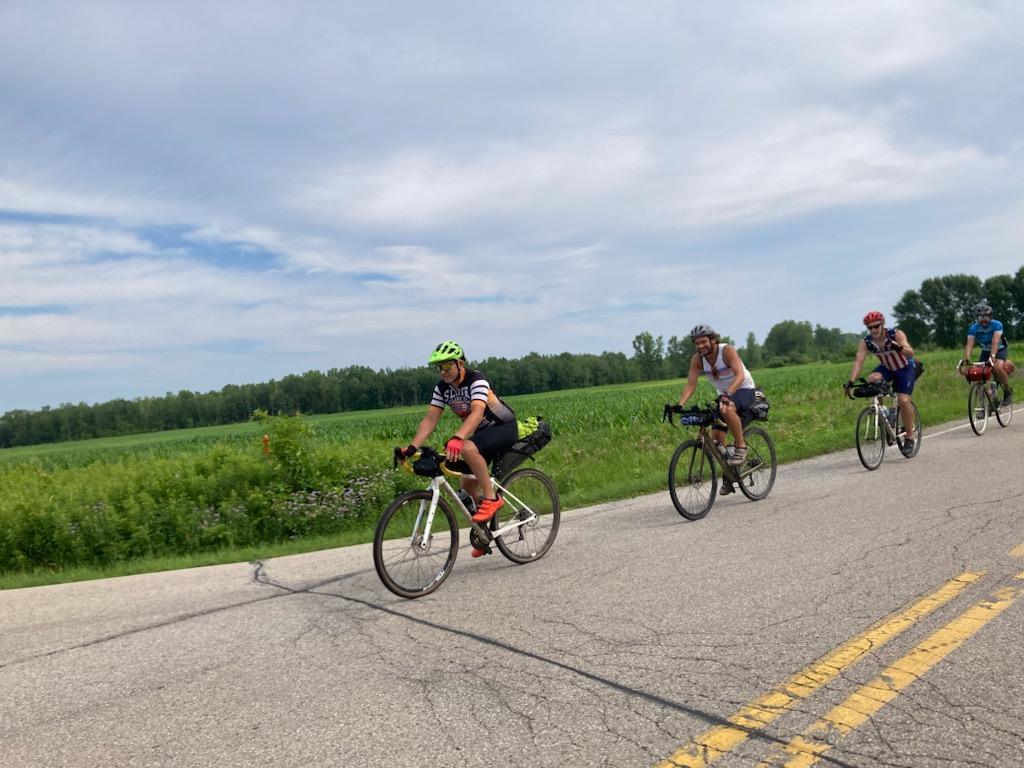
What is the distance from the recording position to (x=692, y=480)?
25.2 feet

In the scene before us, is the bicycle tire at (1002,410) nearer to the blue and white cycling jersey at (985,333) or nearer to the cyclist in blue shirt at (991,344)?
the cyclist in blue shirt at (991,344)

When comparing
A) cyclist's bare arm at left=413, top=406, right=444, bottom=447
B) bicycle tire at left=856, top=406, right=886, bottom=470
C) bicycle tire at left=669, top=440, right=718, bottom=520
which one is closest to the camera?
cyclist's bare arm at left=413, top=406, right=444, bottom=447

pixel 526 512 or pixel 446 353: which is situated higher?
pixel 446 353

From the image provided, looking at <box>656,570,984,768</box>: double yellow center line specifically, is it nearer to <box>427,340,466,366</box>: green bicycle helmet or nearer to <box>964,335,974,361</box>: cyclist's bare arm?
<box>427,340,466,366</box>: green bicycle helmet

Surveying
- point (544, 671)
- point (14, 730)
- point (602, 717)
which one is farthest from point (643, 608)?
point (14, 730)

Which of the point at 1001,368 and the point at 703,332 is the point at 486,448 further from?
the point at 1001,368

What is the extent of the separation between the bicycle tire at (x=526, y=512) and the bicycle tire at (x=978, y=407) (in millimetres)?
9852

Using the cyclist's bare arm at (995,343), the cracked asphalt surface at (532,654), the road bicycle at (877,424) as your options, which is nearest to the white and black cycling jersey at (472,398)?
the cracked asphalt surface at (532,654)

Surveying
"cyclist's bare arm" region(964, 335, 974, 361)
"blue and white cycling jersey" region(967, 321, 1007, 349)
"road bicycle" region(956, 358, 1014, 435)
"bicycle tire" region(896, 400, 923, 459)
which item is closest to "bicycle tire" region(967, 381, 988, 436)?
"road bicycle" region(956, 358, 1014, 435)

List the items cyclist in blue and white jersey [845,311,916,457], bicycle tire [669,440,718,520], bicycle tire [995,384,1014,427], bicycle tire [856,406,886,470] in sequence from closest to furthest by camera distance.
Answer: bicycle tire [669,440,718,520] → bicycle tire [856,406,886,470] → cyclist in blue and white jersey [845,311,916,457] → bicycle tire [995,384,1014,427]

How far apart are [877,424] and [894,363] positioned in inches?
39.2

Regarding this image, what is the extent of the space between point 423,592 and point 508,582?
0.66m

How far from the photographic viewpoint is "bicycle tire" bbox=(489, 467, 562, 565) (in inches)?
248

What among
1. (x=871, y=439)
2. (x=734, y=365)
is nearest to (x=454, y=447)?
(x=734, y=365)
